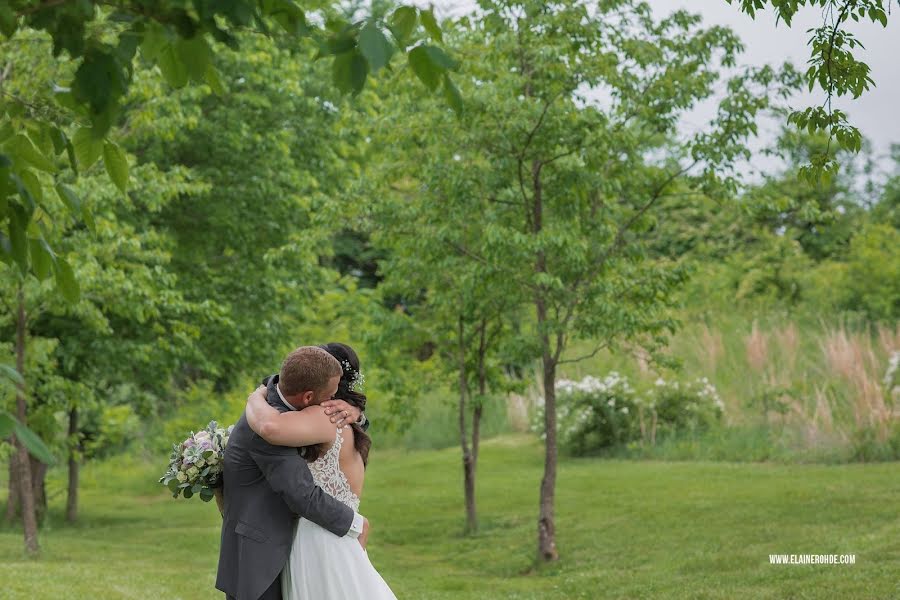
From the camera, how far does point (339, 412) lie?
17.3ft

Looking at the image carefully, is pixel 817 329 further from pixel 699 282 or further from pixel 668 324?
pixel 668 324

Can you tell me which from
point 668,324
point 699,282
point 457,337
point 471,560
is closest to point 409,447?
point 699,282

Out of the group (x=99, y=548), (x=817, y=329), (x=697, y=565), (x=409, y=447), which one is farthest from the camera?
(x=409, y=447)

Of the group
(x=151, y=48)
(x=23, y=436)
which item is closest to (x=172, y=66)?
(x=151, y=48)

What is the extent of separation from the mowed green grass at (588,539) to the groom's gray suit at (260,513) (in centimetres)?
454

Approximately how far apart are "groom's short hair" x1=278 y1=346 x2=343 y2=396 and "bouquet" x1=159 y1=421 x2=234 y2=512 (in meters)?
0.61

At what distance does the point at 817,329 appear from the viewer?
72.9 ft

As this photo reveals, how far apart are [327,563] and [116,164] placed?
9.06 ft

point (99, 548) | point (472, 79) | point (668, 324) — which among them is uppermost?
point (472, 79)

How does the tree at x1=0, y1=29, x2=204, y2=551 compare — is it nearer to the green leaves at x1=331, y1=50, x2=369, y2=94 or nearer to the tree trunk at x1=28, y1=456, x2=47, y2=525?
the tree trunk at x1=28, y1=456, x2=47, y2=525

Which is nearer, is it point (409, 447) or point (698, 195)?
point (698, 195)

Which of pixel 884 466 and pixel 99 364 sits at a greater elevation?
pixel 99 364

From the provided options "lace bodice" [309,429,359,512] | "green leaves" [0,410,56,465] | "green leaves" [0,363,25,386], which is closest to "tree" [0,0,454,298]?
"green leaves" [0,363,25,386]

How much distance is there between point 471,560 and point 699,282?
16838mm
